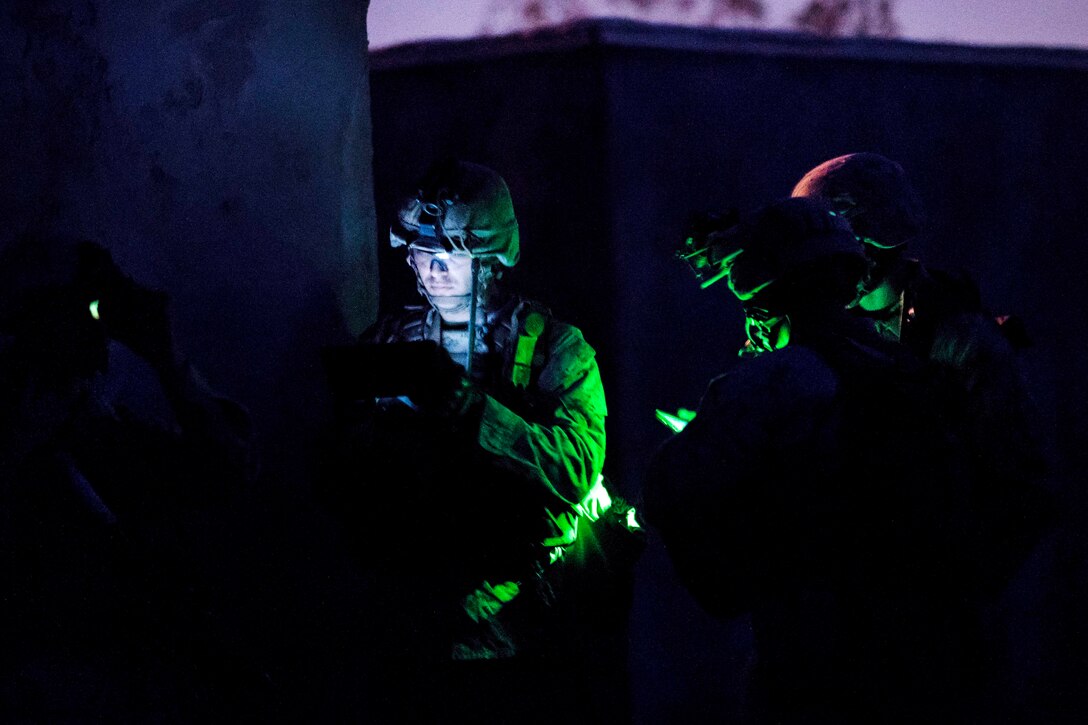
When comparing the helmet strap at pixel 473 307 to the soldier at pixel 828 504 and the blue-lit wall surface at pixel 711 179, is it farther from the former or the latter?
the soldier at pixel 828 504

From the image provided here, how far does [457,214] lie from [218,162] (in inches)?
32.3

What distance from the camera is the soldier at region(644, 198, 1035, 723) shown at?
2293mm

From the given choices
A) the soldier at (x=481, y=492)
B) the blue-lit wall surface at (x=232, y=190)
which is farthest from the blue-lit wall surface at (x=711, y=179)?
the blue-lit wall surface at (x=232, y=190)

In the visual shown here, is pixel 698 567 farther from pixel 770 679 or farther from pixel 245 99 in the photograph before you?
pixel 245 99

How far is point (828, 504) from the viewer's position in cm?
231

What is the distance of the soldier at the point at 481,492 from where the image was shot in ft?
10.4

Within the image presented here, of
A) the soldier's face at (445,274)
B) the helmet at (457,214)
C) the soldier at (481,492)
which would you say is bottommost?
the soldier at (481,492)

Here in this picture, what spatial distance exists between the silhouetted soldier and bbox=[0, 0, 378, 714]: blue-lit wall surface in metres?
0.17

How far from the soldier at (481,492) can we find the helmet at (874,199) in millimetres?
986

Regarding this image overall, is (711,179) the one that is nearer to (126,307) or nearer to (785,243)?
(785,243)

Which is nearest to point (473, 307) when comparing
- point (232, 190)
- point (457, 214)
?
point (457, 214)

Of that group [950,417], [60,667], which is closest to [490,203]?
[950,417]

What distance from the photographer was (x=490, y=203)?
3357mm

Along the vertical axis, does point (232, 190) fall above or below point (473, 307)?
above
